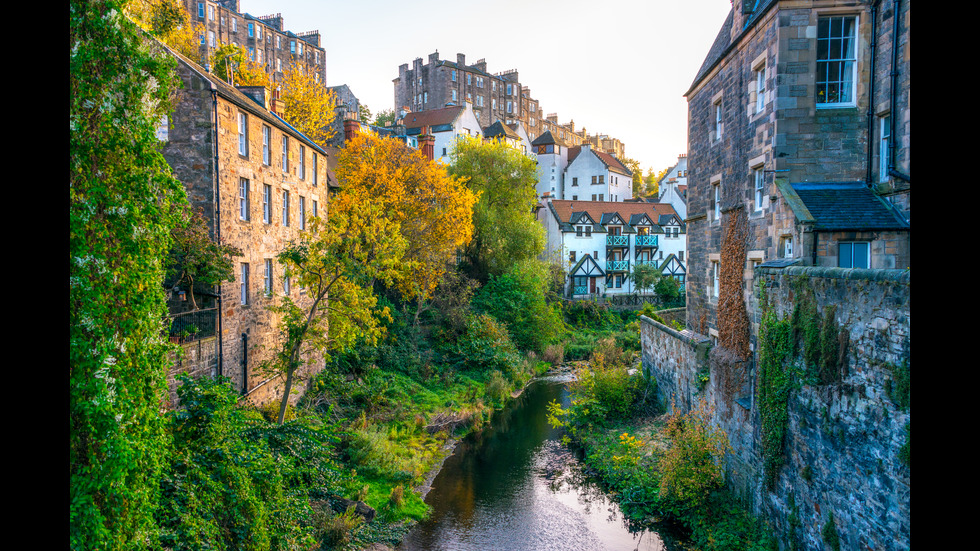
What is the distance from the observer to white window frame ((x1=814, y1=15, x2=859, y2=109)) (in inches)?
528

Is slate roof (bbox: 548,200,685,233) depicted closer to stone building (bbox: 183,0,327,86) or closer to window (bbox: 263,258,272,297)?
stone building (bbox: 183,0,327,86)

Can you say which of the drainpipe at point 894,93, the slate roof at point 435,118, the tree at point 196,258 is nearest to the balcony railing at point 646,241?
the slate roof at point 435,118

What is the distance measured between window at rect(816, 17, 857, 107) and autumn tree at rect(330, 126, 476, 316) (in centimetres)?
1863

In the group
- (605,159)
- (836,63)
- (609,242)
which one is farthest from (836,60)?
(605,159)

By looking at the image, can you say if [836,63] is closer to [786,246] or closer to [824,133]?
[824,133]

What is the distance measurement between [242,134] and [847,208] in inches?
678

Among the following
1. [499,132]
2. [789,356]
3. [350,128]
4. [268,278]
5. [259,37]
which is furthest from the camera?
[259,37]

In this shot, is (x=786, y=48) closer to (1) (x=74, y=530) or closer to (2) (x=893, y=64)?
(2) (x=893, y=64)

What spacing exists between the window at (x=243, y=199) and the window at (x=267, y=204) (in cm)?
124

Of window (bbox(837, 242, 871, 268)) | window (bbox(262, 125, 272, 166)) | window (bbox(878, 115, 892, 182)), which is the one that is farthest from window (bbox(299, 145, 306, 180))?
window (bbox(878, 115, 892, 182))

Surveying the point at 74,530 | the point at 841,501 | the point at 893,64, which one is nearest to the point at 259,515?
the point at 74,530

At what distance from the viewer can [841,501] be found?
31.6 ft

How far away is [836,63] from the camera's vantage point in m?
13.5
